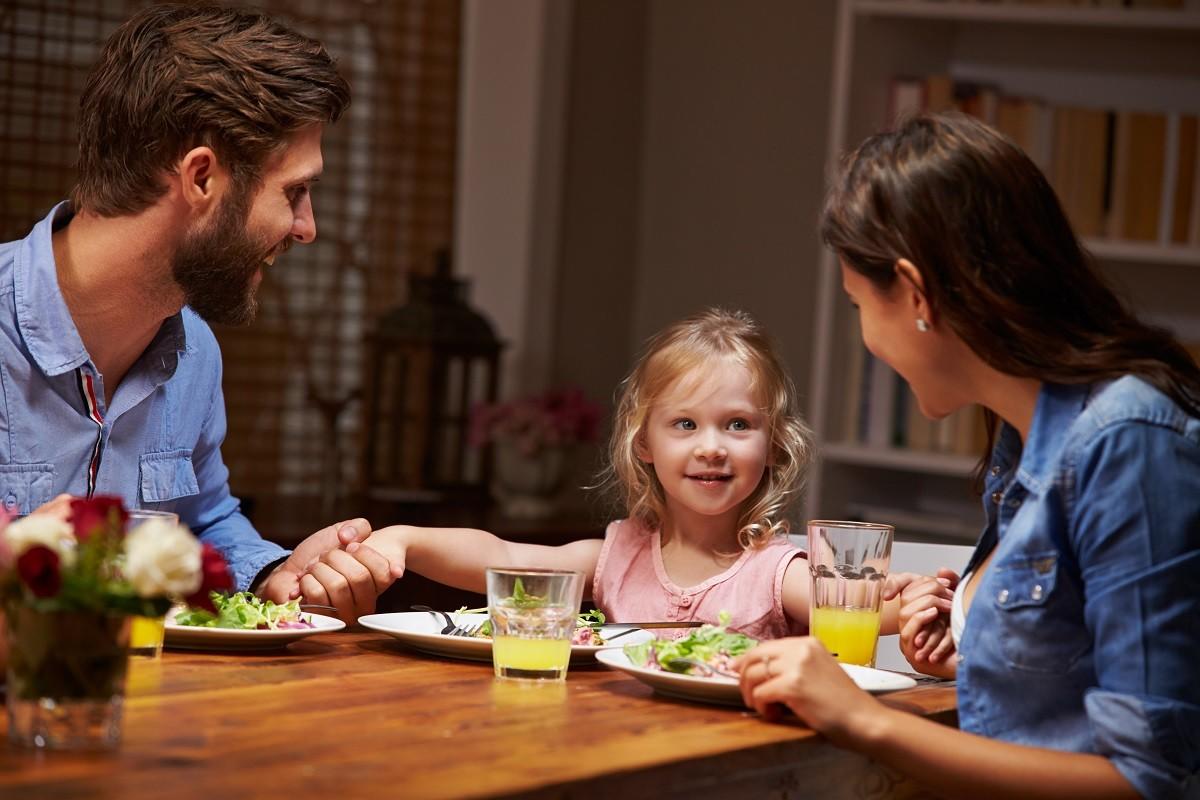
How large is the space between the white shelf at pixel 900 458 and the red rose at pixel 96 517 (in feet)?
7.97

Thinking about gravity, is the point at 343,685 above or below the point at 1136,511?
below

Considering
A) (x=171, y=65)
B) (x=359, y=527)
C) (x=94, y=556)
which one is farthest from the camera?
(x=171, y=65)

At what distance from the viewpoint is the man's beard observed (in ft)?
6.31

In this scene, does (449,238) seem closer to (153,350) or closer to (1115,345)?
(153,350)

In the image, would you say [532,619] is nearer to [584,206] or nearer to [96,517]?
[96,517]

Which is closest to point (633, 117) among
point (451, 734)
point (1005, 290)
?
point (1005, 290)

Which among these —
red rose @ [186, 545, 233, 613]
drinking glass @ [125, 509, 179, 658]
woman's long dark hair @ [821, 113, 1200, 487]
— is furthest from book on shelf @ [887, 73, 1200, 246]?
red rose @ [186, 545, 233, 613]

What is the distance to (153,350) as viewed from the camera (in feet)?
6.53

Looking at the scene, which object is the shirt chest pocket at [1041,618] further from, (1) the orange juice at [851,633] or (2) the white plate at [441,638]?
(2) the white plate at [441,638]

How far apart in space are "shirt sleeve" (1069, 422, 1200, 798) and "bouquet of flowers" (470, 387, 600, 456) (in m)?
2.28

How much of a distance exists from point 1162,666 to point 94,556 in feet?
2.74

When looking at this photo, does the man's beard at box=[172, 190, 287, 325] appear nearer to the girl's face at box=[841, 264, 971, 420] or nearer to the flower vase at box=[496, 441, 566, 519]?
the girl's face at box=[841, 264, 971, 420]

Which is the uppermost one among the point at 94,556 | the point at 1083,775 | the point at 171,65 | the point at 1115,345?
the point at 171,65

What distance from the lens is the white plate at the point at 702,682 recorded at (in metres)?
1.33
